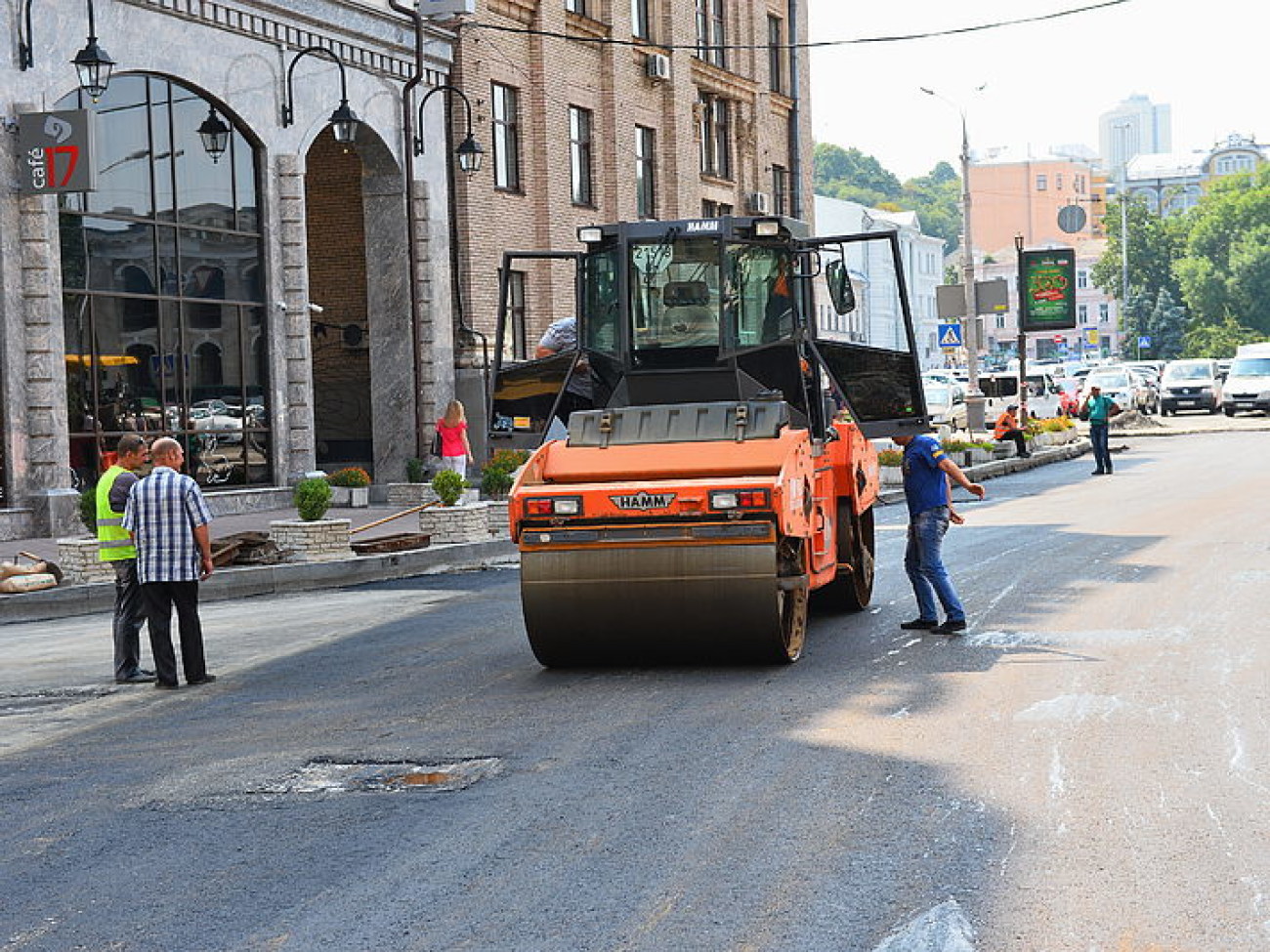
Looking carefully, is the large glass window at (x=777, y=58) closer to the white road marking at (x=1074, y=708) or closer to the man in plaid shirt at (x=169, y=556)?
the man in plaid shirt at (x=169, y=556)

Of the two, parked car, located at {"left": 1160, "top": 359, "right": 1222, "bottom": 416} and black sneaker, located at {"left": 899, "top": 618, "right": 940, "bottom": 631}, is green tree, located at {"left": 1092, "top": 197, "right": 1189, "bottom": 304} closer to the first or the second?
parked car, located at {"left": 1160, "top": 359, "right": 1222, "bottom": 416}

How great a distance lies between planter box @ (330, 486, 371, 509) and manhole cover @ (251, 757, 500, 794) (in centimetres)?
1949

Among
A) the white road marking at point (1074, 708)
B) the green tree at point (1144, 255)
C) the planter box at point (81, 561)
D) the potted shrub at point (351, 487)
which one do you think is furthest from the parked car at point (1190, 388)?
the green tree at point (1144, 255)

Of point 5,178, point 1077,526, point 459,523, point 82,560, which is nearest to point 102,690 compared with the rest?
point 82,560

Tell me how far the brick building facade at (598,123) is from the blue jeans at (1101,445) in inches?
399

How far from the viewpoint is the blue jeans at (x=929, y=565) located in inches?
528

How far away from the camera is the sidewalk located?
17.4m

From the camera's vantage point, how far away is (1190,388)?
62938 mm

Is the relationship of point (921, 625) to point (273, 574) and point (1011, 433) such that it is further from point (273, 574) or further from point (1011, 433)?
point (1011, 433)

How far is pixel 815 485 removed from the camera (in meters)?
13.0

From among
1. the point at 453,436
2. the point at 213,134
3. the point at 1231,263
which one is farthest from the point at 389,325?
the point at 1231,263

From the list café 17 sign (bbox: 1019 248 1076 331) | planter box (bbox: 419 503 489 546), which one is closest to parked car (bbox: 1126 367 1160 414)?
café 17 sign (bbox: 1019 248 1076 331)

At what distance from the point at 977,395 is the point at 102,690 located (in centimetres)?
4000

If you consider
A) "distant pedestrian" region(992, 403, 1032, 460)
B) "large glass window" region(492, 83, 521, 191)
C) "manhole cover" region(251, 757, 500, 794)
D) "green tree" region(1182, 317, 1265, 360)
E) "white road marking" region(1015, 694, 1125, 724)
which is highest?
"large glass window" region(492, 83, 521, 191)
